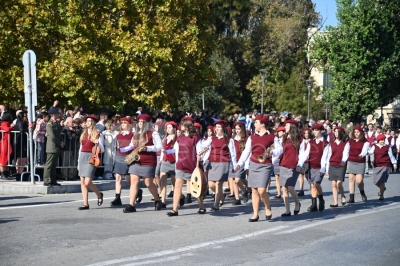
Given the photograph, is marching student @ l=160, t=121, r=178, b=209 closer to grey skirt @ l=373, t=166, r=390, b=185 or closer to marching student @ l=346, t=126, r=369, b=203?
marching student @ l=346, t=126, r=369, b=203

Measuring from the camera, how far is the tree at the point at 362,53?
161ft

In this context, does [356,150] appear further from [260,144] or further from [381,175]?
[260,144]

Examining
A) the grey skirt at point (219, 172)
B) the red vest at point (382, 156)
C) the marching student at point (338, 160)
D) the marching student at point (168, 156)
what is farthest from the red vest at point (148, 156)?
the red vest at point (382, 156)

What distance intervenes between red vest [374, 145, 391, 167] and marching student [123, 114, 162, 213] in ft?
23.3

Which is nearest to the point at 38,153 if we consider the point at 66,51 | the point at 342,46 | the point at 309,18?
the point at 66,51

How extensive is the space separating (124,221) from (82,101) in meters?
16.2

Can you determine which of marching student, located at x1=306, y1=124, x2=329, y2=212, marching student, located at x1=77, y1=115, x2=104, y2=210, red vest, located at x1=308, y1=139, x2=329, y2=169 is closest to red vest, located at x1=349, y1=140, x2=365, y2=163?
marching student, located at x1=306, y1=124, x2=329, y2=212

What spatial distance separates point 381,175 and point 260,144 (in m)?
6.64

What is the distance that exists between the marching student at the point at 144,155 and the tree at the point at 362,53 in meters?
35.9

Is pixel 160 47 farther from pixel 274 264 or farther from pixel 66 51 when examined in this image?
pixel 274 264

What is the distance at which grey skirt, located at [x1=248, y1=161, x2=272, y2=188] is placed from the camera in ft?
45.2

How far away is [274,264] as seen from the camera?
989 centimetres

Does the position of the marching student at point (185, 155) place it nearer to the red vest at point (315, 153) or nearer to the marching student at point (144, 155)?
the marching student at point (144, 155)

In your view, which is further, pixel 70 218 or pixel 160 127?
pixel 160 127
